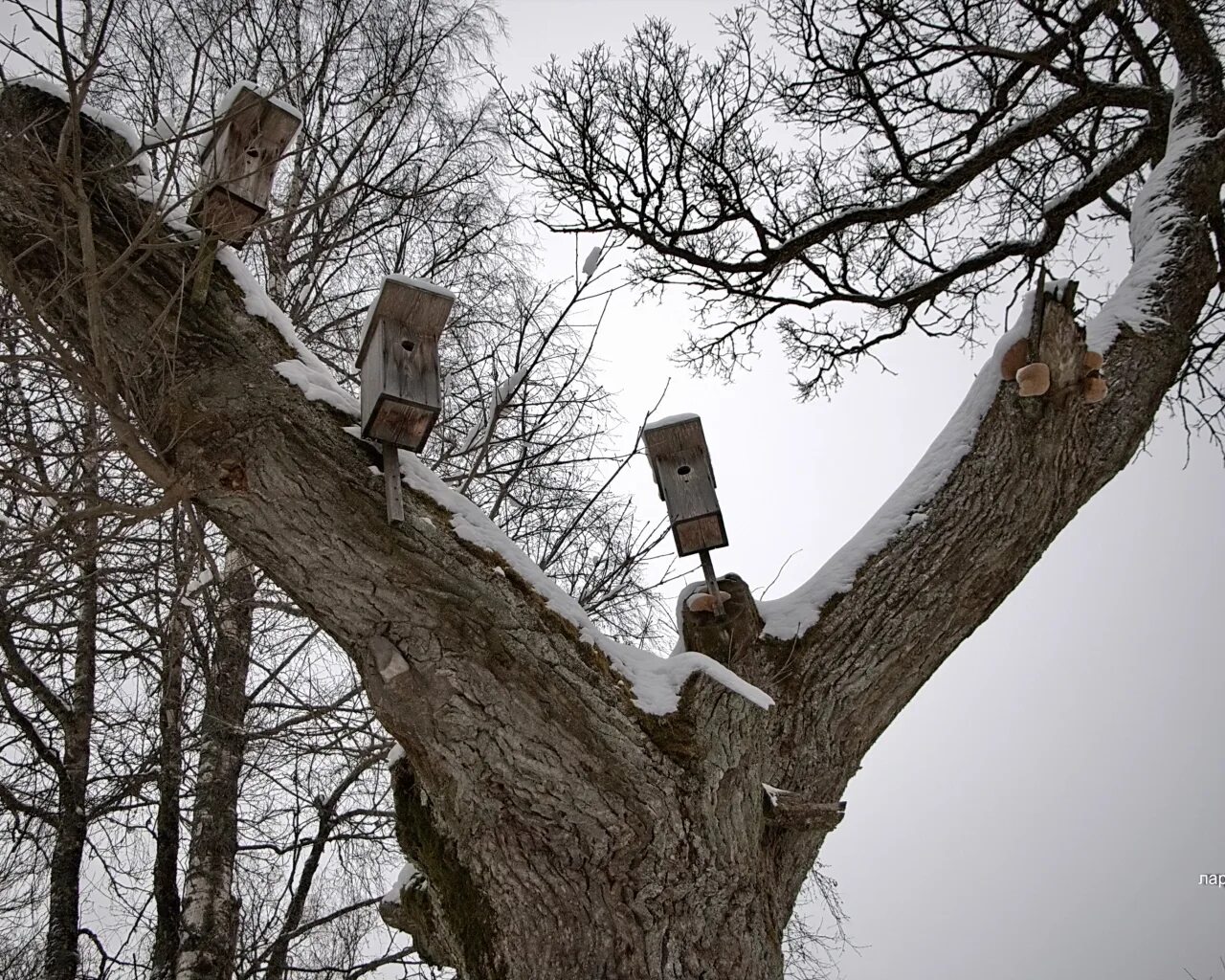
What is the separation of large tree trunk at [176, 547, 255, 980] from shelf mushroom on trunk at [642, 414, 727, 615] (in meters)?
1.56

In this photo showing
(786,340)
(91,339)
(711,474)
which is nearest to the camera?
(91,339)

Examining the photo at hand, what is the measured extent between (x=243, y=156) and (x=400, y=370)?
785 millimetres

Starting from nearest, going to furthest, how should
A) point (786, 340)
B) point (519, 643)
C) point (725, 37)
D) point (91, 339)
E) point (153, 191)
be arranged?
point (91, 339) → point (519, 643) → point (153, 191) → point (725, 37) → point (786, 340)

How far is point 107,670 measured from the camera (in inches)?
149

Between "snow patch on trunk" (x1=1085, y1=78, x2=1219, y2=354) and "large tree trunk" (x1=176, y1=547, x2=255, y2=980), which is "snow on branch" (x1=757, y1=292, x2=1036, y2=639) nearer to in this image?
"snow patch on trunk" (x1=1085, y1=78, x2=1219, y2=354)

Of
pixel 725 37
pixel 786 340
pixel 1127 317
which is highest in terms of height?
pixel 725 37

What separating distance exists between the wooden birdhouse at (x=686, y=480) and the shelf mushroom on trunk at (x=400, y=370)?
73 centimetres

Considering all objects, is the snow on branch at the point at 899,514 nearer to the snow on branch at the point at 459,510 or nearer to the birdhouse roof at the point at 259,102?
the snow on branch at the point at 459,510

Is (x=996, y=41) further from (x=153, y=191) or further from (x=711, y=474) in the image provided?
(x=153, y=191)

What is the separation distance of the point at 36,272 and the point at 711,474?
1704 mm

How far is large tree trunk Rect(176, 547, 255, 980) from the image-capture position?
3143mm

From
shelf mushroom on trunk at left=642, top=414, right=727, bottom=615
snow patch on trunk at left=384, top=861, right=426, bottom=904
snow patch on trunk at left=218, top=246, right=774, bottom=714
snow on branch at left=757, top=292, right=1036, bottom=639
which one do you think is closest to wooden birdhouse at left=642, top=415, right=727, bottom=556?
shelf mushroom on trunk at left=642, top=414, right=727, bottom=615

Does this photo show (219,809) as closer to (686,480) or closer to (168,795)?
(168,795)

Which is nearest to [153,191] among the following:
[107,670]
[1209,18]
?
[107,670]
